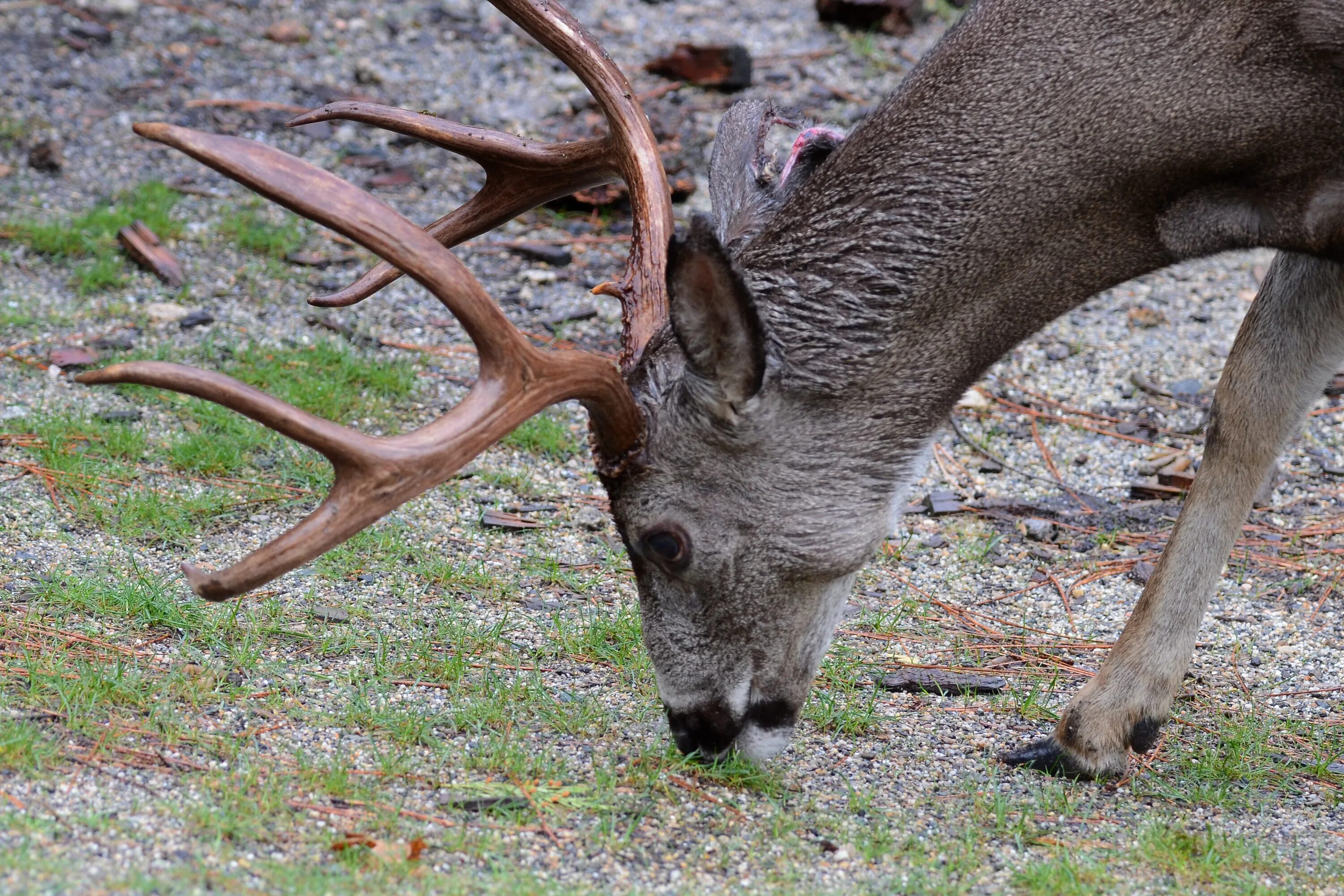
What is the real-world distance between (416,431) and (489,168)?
55.0 inches

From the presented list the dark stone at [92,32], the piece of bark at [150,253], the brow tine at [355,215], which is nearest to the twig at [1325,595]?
the brow tine at [355,215]

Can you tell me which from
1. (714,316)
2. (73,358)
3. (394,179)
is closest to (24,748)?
(714,316)

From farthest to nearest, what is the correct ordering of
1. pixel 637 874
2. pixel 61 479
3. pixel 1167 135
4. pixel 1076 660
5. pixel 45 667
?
pixel 61 479 → pixel 1076 660 → pixel 45 667 → pixel 1167 135 → pixel 637 874

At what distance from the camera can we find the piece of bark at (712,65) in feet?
32.2

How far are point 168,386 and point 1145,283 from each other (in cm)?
642

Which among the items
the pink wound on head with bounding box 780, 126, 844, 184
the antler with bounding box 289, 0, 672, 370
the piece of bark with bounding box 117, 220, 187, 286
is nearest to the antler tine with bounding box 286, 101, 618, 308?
the antler with bounding box 289, 0, 672, 370

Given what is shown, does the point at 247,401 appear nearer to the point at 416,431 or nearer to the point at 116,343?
the point at 416,431

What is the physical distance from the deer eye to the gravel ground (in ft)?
1.89

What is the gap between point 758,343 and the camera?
12.5ft

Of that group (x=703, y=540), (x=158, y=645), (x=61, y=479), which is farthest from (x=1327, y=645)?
(x=61, y=479)

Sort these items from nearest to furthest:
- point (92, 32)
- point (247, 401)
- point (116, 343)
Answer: point (247, 401)
point (116, 343)
point (92, 32)

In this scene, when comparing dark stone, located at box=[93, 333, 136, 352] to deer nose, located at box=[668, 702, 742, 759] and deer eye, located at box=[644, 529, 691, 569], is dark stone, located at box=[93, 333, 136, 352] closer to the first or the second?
deer eye, located at box=[644, 529, 691, 569]

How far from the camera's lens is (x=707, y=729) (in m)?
4.28

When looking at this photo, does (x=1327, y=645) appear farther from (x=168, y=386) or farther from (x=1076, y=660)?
(x=168, y=386)
